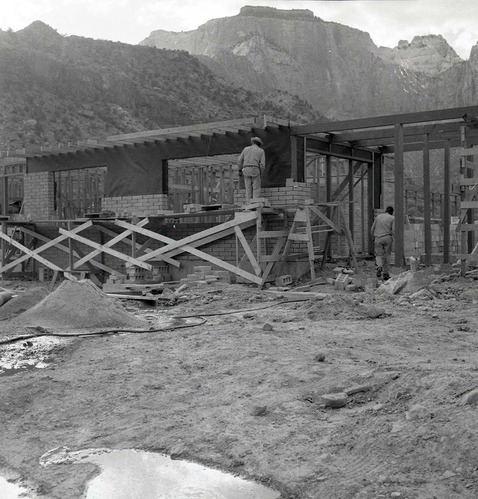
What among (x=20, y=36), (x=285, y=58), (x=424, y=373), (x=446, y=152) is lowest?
(x=424, y=373)

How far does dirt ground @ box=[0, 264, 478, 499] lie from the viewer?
13.4 feet

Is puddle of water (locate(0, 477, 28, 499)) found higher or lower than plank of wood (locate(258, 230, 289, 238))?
lower

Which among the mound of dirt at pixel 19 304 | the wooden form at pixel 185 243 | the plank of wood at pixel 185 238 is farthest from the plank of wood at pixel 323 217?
the mound of dirt at pixel 19 304

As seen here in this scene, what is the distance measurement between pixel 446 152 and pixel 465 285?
5138 millimetres

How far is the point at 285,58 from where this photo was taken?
98.6m

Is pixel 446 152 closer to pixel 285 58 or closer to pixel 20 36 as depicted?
pixel 20 36

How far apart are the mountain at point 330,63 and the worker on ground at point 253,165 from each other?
68.1 m

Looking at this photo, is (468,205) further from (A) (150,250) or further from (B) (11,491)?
(B) (11,491)

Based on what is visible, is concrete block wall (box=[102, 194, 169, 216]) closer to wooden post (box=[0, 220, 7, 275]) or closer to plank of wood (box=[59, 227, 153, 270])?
plank of wood (box=[59, 227, 153, 270])

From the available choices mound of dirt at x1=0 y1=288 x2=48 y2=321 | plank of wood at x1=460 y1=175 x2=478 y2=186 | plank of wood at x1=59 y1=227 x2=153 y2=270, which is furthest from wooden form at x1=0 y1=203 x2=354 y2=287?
mound of dirt at x1=0 y1=288 x2=48 y2=321

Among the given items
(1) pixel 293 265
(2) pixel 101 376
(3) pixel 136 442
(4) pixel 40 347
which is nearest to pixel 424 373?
(3) pixel 136 442

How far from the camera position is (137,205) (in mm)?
17547

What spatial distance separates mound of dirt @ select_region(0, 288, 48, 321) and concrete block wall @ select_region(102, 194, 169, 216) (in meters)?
5.92

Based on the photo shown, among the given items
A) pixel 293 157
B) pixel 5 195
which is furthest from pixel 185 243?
pixel 5 195
